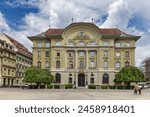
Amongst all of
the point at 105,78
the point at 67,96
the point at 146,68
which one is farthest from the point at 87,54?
the point at 146,68

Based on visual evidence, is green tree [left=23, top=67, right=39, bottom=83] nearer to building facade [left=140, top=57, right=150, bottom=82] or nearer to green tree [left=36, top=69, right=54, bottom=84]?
green tree [left=36, top=69, right=54, bottom=84]

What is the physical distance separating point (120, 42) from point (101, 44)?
16.9 feet

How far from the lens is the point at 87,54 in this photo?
71938 mm

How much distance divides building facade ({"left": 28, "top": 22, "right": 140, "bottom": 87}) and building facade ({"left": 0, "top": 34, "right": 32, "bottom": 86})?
13074 millimetres

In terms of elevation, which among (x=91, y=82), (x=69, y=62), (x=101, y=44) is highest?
(x=101, y=44)

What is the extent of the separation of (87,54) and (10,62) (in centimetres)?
2357

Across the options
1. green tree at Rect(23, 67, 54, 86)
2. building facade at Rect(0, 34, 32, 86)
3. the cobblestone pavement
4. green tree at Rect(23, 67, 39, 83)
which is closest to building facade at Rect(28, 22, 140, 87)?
green tree at Rect(23, 67, 54, 86)

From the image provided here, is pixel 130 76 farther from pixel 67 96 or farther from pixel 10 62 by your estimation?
pixel 10 62

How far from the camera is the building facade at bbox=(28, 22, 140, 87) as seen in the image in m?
71.2

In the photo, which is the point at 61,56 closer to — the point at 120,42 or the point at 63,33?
the point at 63,33

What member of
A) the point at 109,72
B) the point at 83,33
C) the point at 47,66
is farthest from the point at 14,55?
the point at 109,72

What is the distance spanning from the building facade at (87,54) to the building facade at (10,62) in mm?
13074

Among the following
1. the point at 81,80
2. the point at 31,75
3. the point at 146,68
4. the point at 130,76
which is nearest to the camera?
the point at 31,75

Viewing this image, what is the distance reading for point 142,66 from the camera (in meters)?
155
